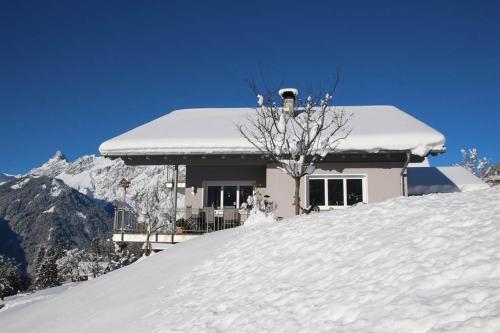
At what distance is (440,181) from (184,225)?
10.3 meters

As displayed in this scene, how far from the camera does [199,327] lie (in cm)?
402

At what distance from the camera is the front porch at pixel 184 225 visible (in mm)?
13438

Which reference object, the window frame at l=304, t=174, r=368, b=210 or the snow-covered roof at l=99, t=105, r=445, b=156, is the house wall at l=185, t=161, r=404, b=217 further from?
the snow-covered roof at l=99, t=105, r=445, b=156

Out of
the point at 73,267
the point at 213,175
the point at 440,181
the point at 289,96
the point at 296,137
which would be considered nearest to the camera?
the point at 296,137

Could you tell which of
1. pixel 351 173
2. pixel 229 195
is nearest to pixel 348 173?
pixel 351 173

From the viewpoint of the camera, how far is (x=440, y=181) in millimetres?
17047

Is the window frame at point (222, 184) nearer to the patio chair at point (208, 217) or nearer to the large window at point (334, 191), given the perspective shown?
the patio chair at point (208, 217)

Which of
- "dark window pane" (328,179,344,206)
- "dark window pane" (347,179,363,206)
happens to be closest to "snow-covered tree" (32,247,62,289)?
"dark window pane" (328,179,344,206)

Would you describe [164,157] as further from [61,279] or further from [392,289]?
[61,279]

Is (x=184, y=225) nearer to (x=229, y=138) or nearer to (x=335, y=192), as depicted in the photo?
(x=229, y=138)

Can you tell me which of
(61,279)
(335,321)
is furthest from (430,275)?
(61,279)

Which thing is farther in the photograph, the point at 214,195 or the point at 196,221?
the point at 214,195

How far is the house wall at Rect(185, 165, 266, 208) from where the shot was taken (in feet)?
49.9

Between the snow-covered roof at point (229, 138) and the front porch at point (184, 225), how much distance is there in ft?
6.44
